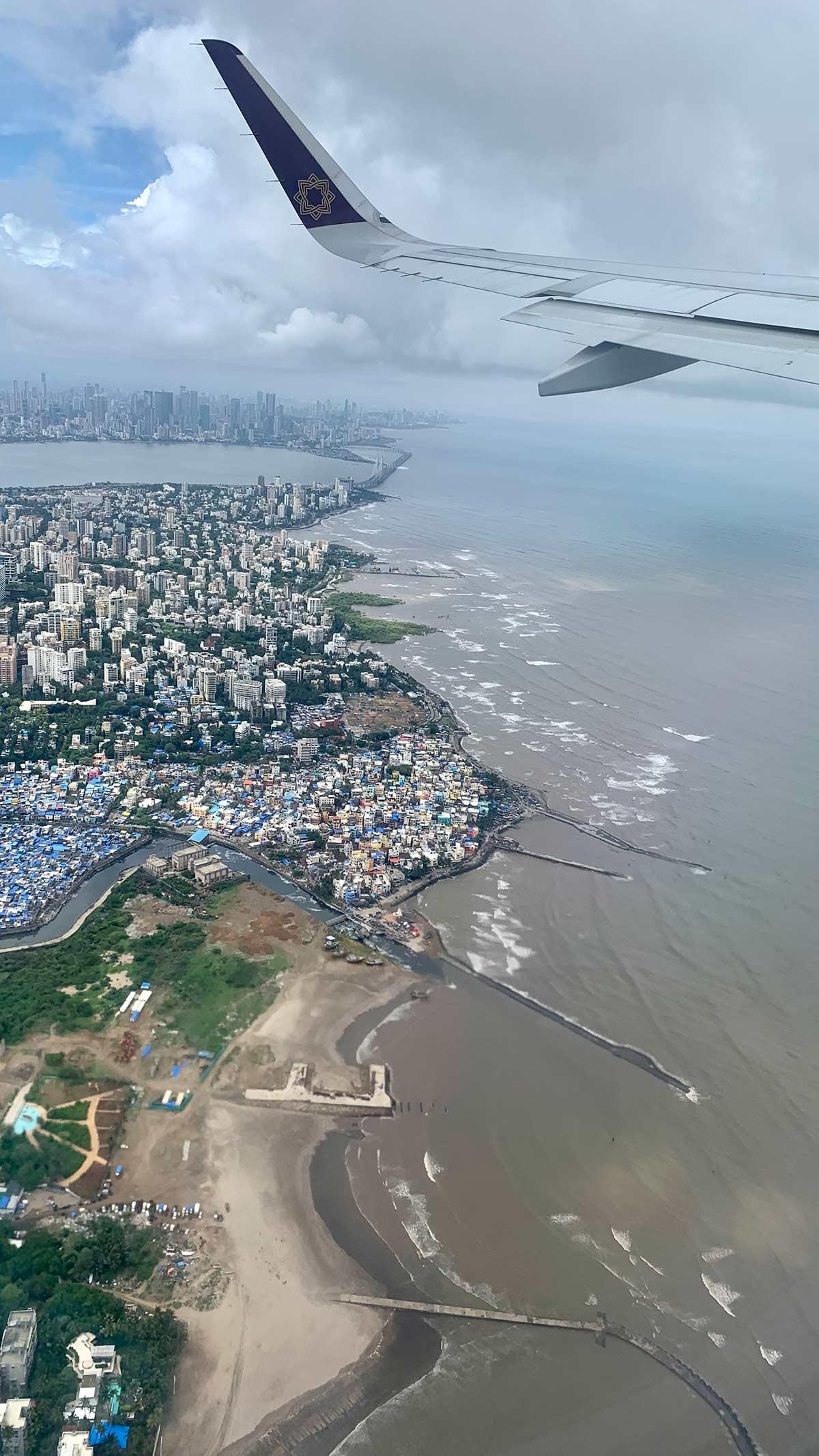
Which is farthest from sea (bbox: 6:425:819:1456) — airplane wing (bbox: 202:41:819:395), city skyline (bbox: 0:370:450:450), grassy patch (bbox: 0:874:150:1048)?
city skyline (bbox: 0:370:450:450)

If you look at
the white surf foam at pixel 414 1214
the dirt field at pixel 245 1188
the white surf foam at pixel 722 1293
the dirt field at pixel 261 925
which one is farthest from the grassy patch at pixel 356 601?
the white surf foam at pixel 722 1293

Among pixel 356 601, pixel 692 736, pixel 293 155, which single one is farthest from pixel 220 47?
pixel 356 601

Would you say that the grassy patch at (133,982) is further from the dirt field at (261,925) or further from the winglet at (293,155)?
the winglet at (293,155)

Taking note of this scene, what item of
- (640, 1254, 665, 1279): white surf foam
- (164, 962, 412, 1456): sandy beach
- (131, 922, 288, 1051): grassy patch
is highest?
(640, 1254, 665, 1279): white surf foam

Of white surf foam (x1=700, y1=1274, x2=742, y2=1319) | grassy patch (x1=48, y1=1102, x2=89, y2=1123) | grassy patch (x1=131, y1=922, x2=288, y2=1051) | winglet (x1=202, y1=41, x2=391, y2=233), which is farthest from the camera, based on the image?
grassy patch (x1=131, y1=922, x2=288, y2=1051)

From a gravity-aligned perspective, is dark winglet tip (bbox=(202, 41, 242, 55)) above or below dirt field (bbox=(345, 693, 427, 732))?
above

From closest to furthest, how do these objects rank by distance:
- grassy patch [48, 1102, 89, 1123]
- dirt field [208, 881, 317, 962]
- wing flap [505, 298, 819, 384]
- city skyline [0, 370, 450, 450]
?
wing flap [505, 298, 819, 384]
grassy patch [48, 1102, 89, 1123]
dirt field [208, 881, 317, 962]
city skyline [0, 370, 450, 450]

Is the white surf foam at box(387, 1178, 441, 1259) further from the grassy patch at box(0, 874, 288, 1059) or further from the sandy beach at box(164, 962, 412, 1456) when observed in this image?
the grassy patch at box(0, 874, 288, 1059)

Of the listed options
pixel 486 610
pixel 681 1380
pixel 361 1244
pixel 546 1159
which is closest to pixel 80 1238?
pixel 361 1244
